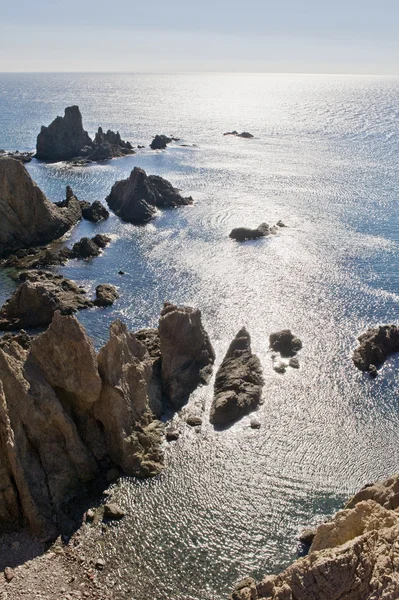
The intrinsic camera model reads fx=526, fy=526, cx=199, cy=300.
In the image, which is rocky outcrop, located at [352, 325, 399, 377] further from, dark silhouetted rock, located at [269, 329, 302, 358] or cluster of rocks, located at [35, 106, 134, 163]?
cluster of rocks, located at [35, 106, 134, 163]

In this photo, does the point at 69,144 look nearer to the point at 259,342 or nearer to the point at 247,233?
the point at 247,233

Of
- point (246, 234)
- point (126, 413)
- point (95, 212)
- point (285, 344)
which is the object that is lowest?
point (285, 344)

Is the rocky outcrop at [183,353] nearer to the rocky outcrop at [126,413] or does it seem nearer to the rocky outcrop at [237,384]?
the rocky outcrop at [237,384]

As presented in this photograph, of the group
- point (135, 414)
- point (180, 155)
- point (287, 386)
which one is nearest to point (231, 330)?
point (287, 386)

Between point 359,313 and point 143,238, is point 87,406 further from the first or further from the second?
point 143,238

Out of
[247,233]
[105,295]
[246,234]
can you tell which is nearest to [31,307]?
[105,295]

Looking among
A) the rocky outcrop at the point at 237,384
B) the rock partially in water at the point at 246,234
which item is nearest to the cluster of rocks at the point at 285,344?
the rocky outcrop at the point at 237,384
